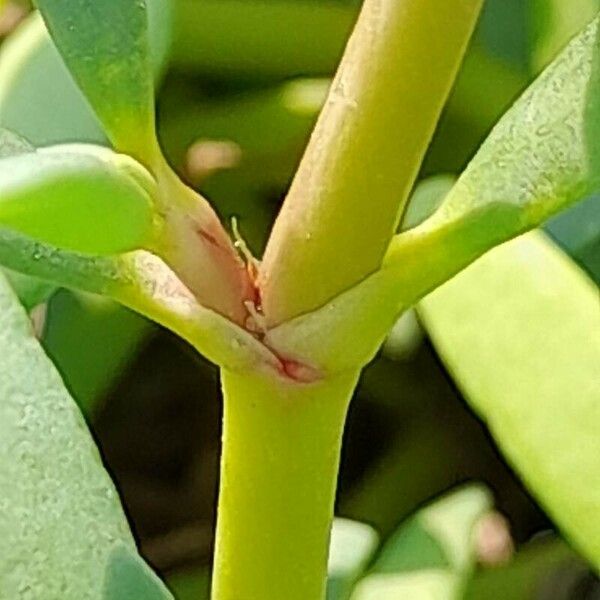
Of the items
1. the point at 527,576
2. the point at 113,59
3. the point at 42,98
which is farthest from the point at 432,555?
the point at 113,59

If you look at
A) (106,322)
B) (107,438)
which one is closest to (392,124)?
(106,322)

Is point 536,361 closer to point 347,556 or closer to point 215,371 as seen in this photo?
point 347,556

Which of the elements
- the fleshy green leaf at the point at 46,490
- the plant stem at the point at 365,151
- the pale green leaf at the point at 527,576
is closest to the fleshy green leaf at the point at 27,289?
the fleshy green leaf at the point at 46,490

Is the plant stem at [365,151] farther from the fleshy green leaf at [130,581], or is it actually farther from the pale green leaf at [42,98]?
the pale green leaf at [42,98]

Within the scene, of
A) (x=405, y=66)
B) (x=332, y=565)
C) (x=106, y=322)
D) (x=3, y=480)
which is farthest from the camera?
(x=106, y=322)

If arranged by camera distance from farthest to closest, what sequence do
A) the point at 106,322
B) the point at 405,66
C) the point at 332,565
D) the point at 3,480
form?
the point at 106,322, the point at 332,565, the point at 3,480, the point at 405,66

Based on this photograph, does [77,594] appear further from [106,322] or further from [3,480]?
[106,322]
